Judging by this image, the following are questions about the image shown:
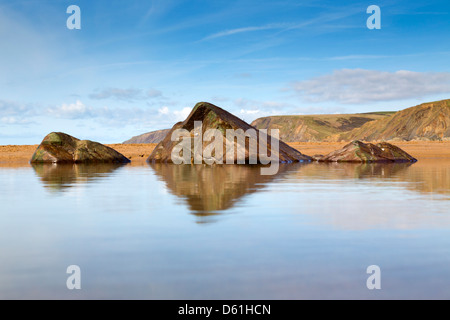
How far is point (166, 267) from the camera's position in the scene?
3338 mm

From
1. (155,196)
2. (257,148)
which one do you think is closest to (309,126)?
(257,148)

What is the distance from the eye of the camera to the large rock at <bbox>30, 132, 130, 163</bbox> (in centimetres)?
2470

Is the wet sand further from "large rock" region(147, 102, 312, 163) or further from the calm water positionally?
the calm water

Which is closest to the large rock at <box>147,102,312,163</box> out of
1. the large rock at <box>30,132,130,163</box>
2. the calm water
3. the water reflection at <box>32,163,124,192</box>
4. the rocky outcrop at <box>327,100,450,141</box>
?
the large rock at <box>30,132,130,163</box>

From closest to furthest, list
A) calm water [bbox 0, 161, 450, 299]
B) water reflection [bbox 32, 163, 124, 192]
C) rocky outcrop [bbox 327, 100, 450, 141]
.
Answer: calm water [bbox 0, 161, 450, 299] < water reflection [bbox 32, 163, 124, 192] < rocky outcrop [bbox 327, 100, 450, 141]

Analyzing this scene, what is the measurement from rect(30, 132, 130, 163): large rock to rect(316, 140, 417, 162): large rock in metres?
12.0

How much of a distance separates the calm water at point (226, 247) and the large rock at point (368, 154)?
54.7ft

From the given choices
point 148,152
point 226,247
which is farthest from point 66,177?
point 148,152

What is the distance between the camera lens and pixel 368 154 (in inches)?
942

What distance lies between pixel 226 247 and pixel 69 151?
75.3 feet

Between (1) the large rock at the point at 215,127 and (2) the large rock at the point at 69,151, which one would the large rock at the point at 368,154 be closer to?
(1) the large rock at the point at 215,127

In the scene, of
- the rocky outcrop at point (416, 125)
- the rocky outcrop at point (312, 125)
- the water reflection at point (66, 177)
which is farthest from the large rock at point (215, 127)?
the rocky outcrop at point (312, 125)
